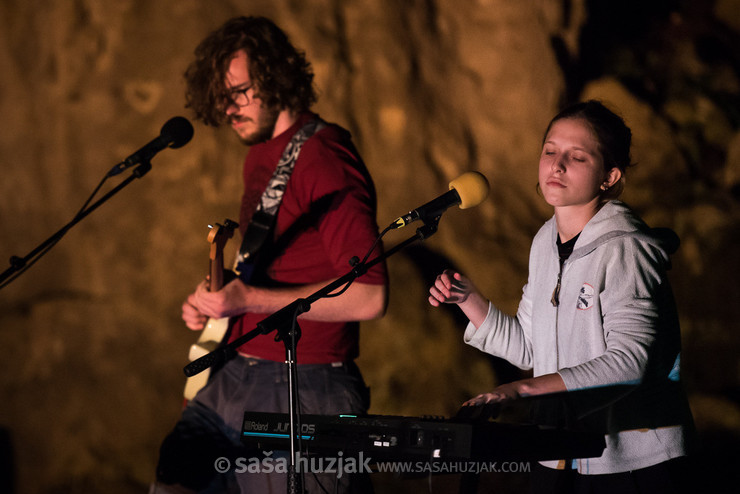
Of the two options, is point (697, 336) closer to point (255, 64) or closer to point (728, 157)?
point (728, 157)

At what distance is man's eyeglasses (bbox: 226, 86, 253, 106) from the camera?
3012 millimetres

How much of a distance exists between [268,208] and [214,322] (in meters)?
0.55

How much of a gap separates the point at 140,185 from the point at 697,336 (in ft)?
11.9

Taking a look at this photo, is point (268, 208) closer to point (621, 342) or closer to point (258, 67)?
point (258, 67)

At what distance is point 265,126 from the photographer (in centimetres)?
305

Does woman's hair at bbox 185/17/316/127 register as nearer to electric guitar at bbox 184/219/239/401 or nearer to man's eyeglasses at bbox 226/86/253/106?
man's eyeglasses at bbox 226/86/253/106

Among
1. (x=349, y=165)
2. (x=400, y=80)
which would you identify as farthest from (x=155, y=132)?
(x=349, y=165)

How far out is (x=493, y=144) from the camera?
472 centimetres

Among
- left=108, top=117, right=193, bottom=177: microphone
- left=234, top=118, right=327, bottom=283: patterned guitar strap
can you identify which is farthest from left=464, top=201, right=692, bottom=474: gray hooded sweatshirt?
left=108, top=117, right=193, bottom=177: microphone

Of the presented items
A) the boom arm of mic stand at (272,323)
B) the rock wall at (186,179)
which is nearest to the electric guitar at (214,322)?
the boom arm of mic stand at (272,323)

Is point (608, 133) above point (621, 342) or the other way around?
above

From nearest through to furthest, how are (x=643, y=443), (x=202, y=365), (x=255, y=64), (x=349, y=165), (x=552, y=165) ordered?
1. (x=202, y=365)
2. (x=643, y=443)
3. (x=552, y=165)
4. (x=349, y=165)
5. (x=255, y=64)

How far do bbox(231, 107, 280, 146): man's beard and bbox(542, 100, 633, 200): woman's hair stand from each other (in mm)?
1247
